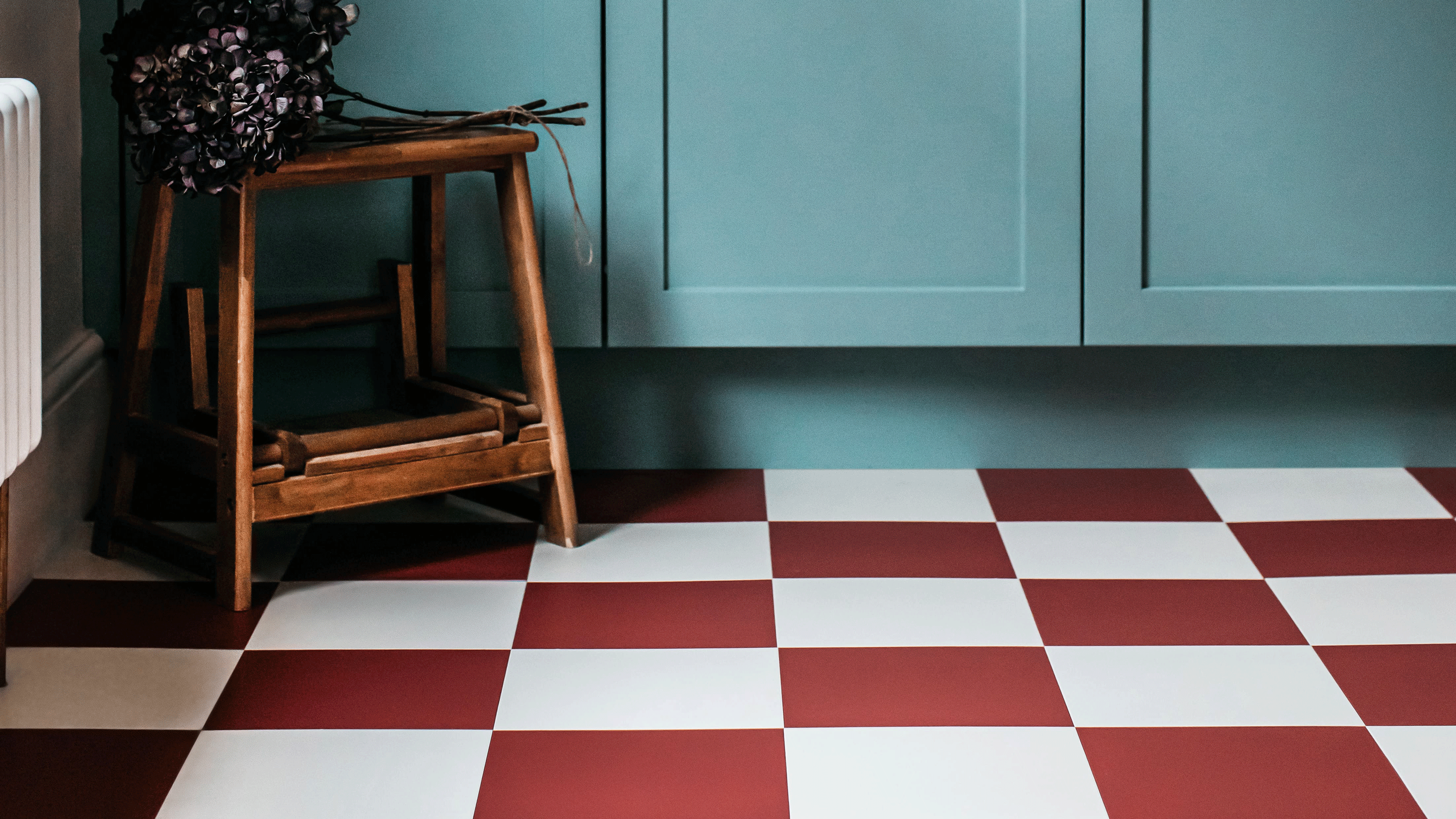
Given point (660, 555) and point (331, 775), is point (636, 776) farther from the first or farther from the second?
point (660, 555)

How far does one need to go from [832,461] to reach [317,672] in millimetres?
1000

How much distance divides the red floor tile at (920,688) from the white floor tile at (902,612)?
30 mm

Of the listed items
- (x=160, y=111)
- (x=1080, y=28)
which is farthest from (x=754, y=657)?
(x=1080, y=28)

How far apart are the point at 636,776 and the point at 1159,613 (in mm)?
712

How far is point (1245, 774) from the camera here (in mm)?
1317

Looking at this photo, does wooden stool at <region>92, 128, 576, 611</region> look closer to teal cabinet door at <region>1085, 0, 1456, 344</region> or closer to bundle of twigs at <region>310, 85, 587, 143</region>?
bundle of twigs at <region>310, 85, 587, 143</region>

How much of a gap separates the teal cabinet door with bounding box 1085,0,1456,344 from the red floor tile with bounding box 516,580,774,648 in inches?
28.6

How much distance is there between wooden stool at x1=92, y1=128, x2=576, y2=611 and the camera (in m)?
1.70

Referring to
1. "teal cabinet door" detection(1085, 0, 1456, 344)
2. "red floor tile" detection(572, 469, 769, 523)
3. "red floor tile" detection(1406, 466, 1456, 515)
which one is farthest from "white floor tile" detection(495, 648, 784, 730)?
"red floor tile" detection(1406, 466, 1456, 515)

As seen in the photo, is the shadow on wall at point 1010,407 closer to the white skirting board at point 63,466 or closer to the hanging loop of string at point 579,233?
the hanging loop of string at point 579,233

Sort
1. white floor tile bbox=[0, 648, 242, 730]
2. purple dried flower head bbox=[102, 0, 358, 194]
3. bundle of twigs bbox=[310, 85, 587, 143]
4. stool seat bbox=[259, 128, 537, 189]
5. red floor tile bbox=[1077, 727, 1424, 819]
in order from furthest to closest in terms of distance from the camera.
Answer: bundle of twigs bbox=[310, 85, 587, 143], stool seat bbox=[259, 128, 537, 189], purple dried flower head bbox=[102, 0, 358, 194], white floor tile bbox=[0, 648, 242, 730], red floor tile bbox=[1077, 727, 1424, 819]

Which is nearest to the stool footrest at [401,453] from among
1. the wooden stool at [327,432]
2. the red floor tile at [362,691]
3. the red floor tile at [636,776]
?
the wooden stool at [327,432]

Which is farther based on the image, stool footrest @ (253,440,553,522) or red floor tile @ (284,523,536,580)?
red floor tile @ (284,523,536,580)

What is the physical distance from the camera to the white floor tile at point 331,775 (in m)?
1.26
